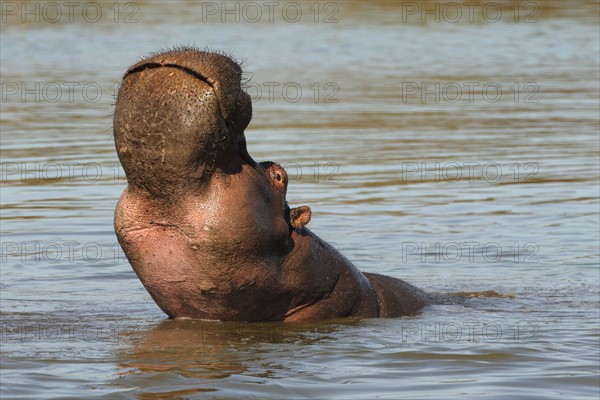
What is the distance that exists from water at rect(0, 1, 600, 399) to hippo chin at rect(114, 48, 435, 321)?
0.83 ft

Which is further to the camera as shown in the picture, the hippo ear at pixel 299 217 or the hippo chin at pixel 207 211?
the hippo ear at pixel 299 217

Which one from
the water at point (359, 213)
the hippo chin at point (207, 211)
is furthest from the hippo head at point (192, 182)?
the water at point (359, 213)

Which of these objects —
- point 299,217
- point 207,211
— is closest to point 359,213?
point 299,217

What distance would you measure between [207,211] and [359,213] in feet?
19.7

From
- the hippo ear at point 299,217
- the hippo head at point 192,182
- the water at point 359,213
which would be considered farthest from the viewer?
the hippo ear at point 299,217

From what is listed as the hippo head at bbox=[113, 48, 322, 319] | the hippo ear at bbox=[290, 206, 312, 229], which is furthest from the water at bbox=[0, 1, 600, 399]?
the hippo ear at bbox=[290, 206, 312, 229]

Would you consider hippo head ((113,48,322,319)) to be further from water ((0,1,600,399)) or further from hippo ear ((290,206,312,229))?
water ((0,1,600,399))

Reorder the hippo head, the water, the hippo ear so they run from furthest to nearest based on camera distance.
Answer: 1. the hippo ear
2. the water
3. the hippo head

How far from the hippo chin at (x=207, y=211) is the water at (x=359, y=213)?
25 cm

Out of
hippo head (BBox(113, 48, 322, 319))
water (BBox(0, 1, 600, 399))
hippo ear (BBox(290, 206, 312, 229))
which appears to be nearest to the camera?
hippo head (BBox(113, 48, 322, 319))

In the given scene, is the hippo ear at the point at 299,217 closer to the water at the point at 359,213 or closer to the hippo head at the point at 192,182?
the hippo head at the point at 192,182

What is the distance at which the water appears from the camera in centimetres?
688

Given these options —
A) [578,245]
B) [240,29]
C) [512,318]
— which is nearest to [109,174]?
[578,245]

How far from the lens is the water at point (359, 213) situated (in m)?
6.88
